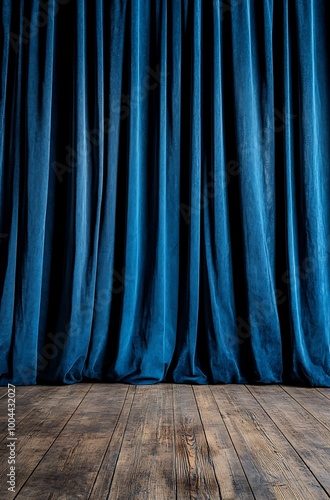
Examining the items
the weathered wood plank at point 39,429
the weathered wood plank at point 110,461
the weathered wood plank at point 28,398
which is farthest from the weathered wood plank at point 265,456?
the weathered wood plank at point 28,398

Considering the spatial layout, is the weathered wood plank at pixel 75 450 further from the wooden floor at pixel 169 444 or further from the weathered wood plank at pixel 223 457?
the weathered wood plank at pixel 223 457

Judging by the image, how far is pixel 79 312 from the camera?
2.84 m

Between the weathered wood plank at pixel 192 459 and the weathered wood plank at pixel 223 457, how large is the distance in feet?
0.05

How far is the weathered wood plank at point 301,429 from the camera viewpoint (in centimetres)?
158

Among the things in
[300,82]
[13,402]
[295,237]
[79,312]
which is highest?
[300,82]

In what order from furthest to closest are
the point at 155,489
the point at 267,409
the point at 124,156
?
the point at 124,156 → the point at 267,409 → the point at 155,489

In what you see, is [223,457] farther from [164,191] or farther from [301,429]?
[164,191]

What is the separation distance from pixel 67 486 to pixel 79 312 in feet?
4.77

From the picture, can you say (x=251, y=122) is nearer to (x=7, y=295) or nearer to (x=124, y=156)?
(x=124, y=156)

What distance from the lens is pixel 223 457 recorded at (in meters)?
1.65

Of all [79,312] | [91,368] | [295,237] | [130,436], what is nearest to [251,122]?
[295,237]

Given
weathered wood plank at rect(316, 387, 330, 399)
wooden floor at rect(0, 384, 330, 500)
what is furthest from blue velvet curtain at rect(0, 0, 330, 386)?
wooden floor at rect(0, 384, 330, 500)

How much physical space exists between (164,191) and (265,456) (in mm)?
1583

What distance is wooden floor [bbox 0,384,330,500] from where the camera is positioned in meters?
1.42
